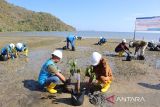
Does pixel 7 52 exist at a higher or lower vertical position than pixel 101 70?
lower

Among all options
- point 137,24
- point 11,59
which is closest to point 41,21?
point 137,24

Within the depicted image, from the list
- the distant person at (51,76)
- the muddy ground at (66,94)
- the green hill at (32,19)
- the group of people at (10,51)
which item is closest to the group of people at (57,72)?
the distant person at (51,76)

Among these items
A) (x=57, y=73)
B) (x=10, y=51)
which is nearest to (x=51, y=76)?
(x=57, y=73)

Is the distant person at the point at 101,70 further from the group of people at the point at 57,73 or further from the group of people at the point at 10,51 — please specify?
the group of people at the point at 10,51

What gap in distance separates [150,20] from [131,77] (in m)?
20.9

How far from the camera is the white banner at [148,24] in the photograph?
102 feet

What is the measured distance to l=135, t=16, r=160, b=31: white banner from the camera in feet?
102

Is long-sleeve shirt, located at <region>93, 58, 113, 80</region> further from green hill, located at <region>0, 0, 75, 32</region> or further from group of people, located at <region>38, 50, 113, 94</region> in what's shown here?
green hill, located at <region>0, 0, 75, 32</region>

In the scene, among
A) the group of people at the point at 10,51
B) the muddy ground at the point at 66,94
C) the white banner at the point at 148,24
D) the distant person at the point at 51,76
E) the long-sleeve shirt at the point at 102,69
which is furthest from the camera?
the white banner at the point at 148,24

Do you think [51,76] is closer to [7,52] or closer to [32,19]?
[7,52]

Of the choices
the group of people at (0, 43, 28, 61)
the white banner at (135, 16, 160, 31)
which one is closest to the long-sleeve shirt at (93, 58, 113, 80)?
the group of people at (0, 43, 28, 61)

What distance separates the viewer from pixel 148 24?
106 ft

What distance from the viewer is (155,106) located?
8383 millimetres

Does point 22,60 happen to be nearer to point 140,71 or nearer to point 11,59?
point 11,59
